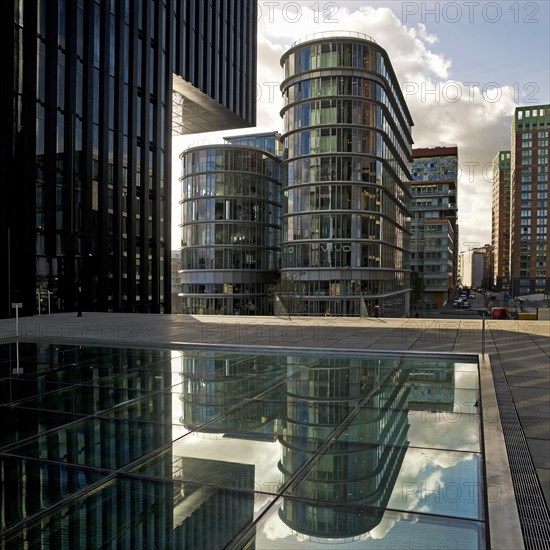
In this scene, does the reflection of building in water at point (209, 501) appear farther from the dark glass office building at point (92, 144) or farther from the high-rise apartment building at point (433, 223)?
the high-rise apartment building at point (433, 223)

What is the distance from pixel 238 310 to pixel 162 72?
31.8 meters

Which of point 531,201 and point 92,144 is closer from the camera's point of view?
point 92,144

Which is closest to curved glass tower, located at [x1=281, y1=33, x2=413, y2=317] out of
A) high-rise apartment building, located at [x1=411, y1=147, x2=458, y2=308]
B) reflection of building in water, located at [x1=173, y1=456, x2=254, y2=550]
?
high-rise apartment building, located at [x1=411, y1=147, x2=458, y2=308]

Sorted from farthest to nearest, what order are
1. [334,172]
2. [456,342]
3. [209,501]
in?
[334,172] → [456,342] → [209,501]

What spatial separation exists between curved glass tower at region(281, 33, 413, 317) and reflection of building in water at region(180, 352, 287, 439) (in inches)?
1574

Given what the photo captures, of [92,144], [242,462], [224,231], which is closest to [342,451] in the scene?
[242,462]

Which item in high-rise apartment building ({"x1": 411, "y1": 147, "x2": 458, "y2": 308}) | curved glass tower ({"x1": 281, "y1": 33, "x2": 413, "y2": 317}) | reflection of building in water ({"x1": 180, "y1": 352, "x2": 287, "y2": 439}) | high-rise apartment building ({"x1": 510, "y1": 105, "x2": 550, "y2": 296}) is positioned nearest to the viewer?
reflection of building in water ({"x1": 180, "y1": 352, "x2": 287, "y2": 439})

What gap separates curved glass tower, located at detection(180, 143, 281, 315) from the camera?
67.5 m

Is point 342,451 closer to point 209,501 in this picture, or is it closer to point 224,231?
point 209,501

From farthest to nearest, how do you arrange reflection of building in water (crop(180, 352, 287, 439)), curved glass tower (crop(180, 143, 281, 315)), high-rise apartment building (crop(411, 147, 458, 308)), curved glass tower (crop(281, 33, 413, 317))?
high-rise apartment building (crop(411, 147, 458, 308)), curved glass tower (crop(180, 143, 281, 315)), curved glass tower (crop(281, 33, 413, 317)), reflection of building in water (crop(180, 352, 287, 439))

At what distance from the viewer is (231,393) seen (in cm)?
960

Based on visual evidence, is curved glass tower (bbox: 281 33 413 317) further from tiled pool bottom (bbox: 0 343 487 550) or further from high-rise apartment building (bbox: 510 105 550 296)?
high-rise apartment building (bbox: 510 105 550 296)

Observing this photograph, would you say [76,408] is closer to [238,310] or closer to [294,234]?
[294,234]

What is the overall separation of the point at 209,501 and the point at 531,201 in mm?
176593
